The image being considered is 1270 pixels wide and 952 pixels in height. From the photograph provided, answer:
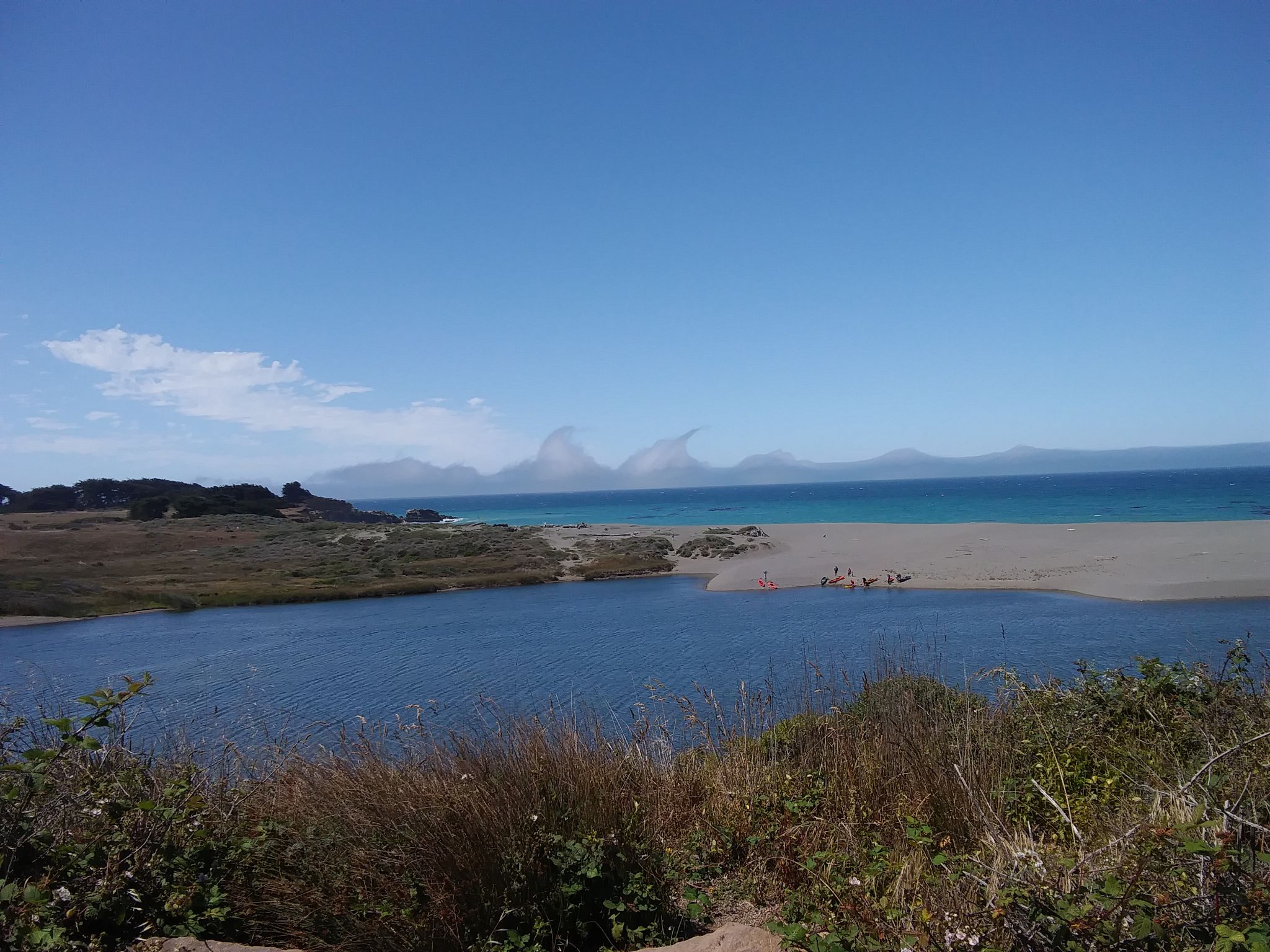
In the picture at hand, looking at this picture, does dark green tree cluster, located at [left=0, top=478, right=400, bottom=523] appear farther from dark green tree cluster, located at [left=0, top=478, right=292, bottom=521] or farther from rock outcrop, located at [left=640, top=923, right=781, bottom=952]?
rock outcrop, located at [left=640, top=923, right=781, bottom=952]

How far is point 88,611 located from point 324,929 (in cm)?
3325

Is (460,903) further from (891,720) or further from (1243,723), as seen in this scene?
(1243,723)

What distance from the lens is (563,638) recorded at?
22453 millimetres

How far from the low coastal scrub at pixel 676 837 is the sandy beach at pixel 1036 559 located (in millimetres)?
23181

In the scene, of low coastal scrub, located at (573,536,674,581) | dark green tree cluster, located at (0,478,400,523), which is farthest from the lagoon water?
dark green tree cluster, located at (0,478,400,523)

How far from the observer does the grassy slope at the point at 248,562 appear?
32688 millimetres

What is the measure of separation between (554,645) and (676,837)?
16738 mm

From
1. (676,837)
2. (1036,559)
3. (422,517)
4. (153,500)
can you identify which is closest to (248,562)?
(153,500)

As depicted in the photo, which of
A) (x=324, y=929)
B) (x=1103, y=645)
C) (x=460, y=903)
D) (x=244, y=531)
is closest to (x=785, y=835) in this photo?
(x=460, y=903)

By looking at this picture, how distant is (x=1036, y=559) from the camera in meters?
34.0

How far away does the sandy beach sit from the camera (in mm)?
26234

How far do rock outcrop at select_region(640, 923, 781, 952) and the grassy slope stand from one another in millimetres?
34412

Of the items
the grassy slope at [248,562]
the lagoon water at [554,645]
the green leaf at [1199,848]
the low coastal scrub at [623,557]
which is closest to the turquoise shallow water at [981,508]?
the low coastal scrub at [623,557]

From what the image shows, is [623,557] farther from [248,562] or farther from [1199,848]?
[1199,848]
